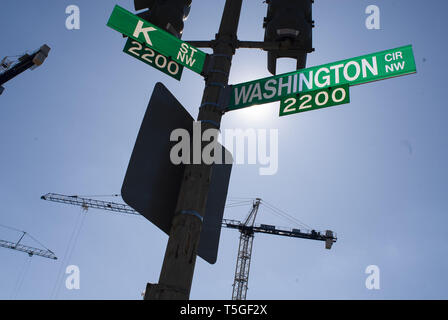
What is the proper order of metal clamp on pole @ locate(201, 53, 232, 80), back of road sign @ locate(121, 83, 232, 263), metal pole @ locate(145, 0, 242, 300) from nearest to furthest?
metal pole @ locate(145, 0, 242, 300) < back of road sign @ locate(121, 83, 232, 263) < metal clamp on pole @ locate(201, 53, 232, 80)

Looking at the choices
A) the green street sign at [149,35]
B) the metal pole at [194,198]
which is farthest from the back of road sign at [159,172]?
the green street sign at [149,35]

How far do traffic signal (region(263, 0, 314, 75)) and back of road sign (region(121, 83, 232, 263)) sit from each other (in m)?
1.79

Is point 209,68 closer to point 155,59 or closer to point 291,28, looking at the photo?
point 155,59

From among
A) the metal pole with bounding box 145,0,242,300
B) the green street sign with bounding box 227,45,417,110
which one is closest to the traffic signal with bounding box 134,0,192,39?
the metal pole with bounding box 145,0,242,300

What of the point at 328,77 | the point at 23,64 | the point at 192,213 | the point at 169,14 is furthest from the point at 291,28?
the point at 23,64

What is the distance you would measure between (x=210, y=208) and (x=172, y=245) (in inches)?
43.6

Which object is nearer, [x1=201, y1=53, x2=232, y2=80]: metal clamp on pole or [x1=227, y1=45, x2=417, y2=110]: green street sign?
[x1=227, y1=45, x2=417, y2=110]: green street sign

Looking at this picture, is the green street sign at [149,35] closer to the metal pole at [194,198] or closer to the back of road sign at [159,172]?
the metal pole at [194,198]

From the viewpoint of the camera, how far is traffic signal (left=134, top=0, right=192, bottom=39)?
5.23 metres

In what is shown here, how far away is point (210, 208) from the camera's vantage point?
4.51 m

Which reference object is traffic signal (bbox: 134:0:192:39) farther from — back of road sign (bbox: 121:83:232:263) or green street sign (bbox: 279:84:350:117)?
green street sign (bbox: 279:84:350:117)

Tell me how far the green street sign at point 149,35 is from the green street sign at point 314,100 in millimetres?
1257
